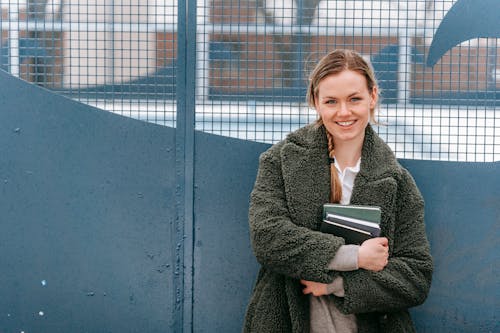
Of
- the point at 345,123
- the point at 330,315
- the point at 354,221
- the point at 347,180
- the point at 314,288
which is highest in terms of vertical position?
the point at 345,123

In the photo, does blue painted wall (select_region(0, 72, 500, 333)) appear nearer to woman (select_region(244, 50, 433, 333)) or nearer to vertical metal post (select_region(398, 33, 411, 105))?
vertical metal post (select_region(398, 33, 411, 105))

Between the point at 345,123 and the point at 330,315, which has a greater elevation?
the point at 345,123

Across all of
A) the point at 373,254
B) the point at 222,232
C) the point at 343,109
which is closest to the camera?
the point at 373,254

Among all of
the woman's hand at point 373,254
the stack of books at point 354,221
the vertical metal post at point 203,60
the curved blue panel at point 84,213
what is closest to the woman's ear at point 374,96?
the stack of books at point 354,221

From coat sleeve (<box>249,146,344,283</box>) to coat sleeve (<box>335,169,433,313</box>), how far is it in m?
0.11

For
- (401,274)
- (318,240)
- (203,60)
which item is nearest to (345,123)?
(318,240)

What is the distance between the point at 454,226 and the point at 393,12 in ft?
3.10

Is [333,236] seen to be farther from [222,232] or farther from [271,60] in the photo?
[271,60]

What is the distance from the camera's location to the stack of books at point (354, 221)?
9.08ft

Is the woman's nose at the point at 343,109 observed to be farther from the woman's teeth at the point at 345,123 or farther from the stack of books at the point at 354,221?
the stack of books at the point at 354,221

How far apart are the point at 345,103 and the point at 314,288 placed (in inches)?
25.6

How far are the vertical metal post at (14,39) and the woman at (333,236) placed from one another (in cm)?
132

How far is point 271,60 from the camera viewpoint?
3.49m

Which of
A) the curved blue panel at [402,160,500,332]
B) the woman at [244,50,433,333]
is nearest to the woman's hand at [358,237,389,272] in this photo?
the woman at [244,50,433,333]
